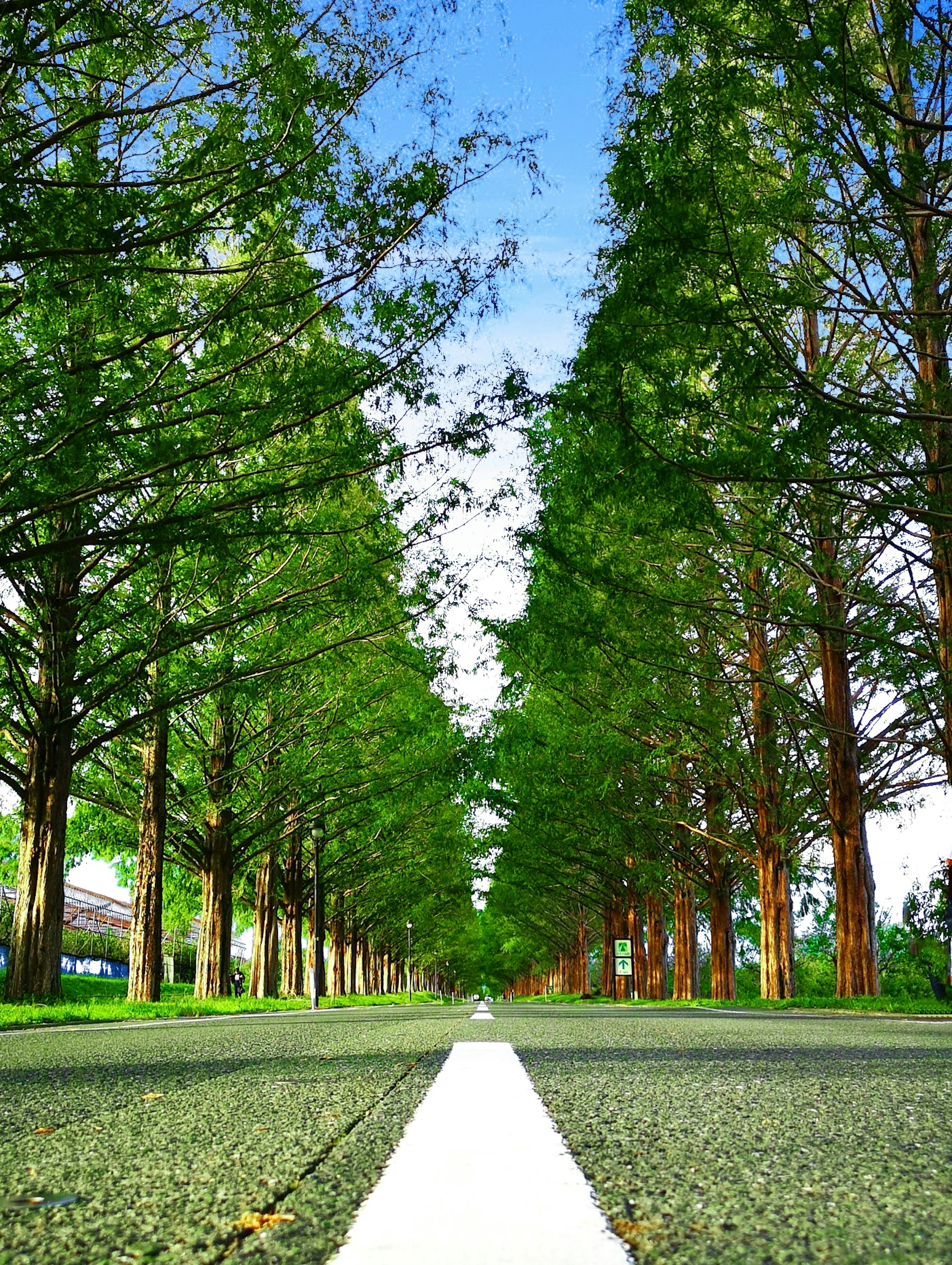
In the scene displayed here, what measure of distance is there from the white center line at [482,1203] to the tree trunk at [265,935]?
2497 centimetres

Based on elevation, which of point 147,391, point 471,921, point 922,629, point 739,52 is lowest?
point 471,921

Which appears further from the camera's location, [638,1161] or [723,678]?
[723,678]

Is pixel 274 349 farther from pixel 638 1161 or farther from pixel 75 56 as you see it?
pixel 638 1161

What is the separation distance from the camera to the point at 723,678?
18.0 m

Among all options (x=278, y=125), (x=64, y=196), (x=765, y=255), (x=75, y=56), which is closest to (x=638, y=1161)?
(x=64, y=196)

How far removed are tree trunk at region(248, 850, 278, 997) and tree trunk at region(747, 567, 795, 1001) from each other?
12432mm

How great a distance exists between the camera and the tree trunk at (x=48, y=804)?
527 inches

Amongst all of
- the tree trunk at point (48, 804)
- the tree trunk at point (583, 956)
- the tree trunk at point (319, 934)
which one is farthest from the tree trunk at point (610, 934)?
the tree trunk at point (48, 804)

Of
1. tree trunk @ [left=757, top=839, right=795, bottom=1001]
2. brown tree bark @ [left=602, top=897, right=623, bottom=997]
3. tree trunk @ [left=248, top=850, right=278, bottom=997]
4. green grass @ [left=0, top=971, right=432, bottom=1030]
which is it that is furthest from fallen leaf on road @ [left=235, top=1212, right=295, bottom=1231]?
brown tree bark @ [left=602, top=897, right=623, bottom=997]

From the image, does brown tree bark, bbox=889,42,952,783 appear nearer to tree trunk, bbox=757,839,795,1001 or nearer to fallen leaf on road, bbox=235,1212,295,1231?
tree trunk, bbox=757,839,795,1001

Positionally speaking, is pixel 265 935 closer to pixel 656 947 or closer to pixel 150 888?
pixel 150 888

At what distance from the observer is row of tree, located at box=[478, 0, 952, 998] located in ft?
29.9

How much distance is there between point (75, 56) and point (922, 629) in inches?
459

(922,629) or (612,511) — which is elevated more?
(612,511)
